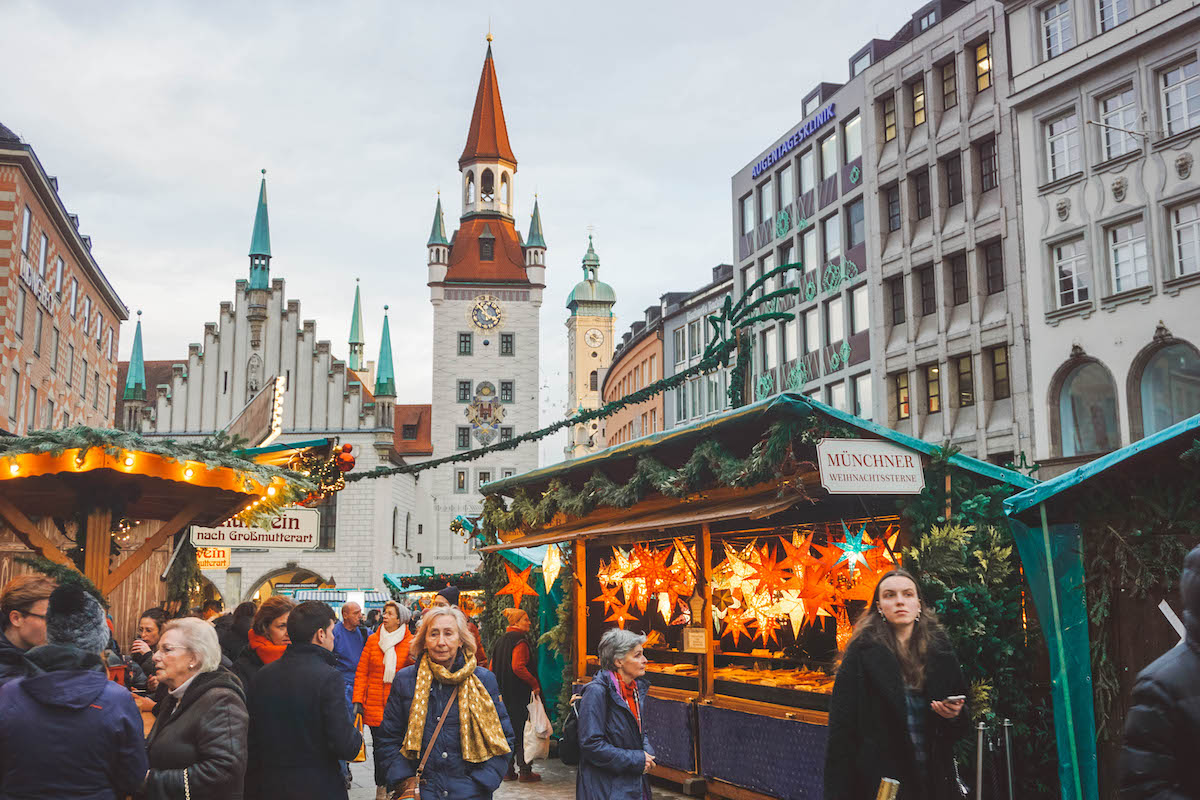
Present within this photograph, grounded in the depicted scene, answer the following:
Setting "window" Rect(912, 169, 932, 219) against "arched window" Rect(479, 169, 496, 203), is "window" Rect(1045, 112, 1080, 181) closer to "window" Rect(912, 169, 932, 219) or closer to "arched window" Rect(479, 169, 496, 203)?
"window" Rect(912, 169, 932, 219)

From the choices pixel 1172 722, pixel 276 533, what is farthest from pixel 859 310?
pixel 1172 722

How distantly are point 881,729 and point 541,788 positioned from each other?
282 inches

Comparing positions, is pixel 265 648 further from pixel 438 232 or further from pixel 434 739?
pixel 438 232

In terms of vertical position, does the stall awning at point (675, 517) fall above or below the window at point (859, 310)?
below

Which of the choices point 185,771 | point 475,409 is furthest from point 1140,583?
point 475,409

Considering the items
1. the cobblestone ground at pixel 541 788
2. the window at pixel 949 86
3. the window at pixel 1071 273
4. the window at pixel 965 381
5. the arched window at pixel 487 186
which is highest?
the arched window at pixel 487 186

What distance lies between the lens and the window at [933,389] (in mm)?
31078

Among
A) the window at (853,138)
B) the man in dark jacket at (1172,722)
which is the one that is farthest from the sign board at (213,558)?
the window at (853,138)

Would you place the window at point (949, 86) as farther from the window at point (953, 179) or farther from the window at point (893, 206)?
the window at point (893, 206)

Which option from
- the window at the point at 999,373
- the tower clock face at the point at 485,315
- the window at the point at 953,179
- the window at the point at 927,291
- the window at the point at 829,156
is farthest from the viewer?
the tower clock face at the point at 485,315

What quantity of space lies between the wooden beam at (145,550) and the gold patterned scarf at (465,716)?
5698 millimetres

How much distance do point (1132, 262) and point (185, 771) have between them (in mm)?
24854

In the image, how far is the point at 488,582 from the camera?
17.0m

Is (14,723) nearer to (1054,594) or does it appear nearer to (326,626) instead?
(326,626)
